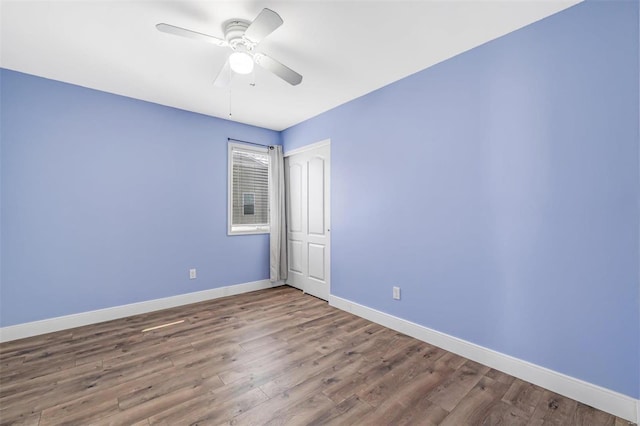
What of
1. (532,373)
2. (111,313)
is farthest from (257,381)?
→ (111,313)

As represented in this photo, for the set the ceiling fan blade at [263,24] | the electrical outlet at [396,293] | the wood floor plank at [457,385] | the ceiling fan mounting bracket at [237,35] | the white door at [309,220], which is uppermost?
the ceiling fan mounting bracket at [237,35]

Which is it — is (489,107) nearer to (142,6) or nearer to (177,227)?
(142,6)

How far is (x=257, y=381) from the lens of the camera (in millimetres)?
1986

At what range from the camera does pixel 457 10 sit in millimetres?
1837

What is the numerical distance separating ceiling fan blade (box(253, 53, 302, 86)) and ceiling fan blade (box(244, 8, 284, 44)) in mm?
189

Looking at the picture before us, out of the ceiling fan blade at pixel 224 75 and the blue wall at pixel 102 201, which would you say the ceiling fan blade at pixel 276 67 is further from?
the blue wall at pixel 102 201

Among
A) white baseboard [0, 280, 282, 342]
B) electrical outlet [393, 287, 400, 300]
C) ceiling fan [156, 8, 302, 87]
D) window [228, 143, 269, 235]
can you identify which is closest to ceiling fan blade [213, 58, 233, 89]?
ceiling fan [156, 8, 302, 87]

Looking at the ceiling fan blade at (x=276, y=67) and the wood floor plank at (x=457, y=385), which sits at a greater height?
the ceiling fan blade at (x=276, y=67)

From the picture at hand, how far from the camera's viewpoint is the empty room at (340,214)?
1704mm

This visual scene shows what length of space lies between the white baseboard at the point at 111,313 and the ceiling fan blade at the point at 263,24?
3263mm

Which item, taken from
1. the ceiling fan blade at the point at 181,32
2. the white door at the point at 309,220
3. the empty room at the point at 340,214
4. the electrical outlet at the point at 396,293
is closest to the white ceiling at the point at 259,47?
the empty room at the point at 340,214

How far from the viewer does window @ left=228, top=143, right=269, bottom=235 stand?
4.16 meters

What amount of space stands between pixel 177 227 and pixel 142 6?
8.25 feet

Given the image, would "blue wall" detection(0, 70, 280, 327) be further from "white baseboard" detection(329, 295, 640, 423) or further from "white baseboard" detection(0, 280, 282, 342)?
"white baseboard" detection(329, 295, 640, 423)
